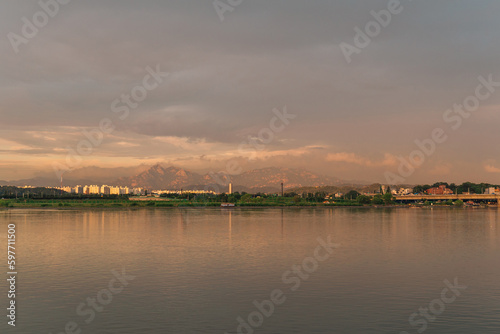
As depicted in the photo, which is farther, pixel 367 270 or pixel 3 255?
pixel 3 255

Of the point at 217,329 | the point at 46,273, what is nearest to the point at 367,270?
the point at 217,329

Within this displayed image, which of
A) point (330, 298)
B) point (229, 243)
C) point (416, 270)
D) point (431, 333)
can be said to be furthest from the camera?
point (229, 243)

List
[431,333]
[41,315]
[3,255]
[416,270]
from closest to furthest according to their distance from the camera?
1. [431,333]
2. [41,315]
3. [416,270]
4. [3,255]

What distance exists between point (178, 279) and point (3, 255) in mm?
21559

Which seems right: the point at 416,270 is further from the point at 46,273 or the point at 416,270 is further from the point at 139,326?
the point at 46,273

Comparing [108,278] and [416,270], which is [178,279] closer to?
[108,278]

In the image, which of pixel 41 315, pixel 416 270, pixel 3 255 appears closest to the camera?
pixel 41 315

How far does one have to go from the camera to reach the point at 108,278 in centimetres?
3231

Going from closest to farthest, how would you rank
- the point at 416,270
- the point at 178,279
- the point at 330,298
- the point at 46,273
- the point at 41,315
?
the point at 41,315
the point at 330,298
the point at 178,279
the point at 46,273
the point at 416,270

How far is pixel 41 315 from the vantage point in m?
22.8

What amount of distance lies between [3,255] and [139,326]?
2867 centimetres

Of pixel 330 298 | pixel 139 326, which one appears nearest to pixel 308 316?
pixel 330 298

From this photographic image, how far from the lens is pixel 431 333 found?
803 inches

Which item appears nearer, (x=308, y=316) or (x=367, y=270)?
(x=308, y=316)
